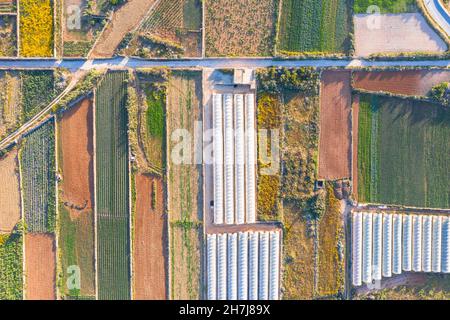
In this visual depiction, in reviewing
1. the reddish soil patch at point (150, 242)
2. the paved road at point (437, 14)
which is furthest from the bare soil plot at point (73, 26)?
the paved road at point (437, 14)

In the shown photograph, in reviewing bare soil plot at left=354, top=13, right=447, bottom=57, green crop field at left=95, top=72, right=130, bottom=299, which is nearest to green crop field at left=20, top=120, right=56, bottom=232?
green crop field at left=95, top=72, right=130, bottom=299

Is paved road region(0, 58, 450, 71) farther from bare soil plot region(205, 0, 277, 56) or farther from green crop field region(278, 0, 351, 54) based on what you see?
green crop field region(278, 0, 351, 54)

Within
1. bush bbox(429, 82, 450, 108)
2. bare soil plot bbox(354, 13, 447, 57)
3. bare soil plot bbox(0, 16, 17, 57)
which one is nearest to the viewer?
bush bbox(429, 82, 450, 108)

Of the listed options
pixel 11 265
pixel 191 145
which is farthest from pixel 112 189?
pixel 11 265

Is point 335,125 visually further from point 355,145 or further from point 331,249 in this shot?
point 331,249

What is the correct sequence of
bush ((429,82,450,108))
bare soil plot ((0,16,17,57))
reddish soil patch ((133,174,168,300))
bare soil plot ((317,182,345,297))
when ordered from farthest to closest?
bare soil plot ((317,182,345,297)) → reddish soil patch ((133,174,168,300)) → bare soil plot ((0,16,17,57)) → bush ((429,82,450,108))

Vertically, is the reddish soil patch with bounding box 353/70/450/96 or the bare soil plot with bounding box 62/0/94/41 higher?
the bare soil plot with bounding box 62/0/94/41
